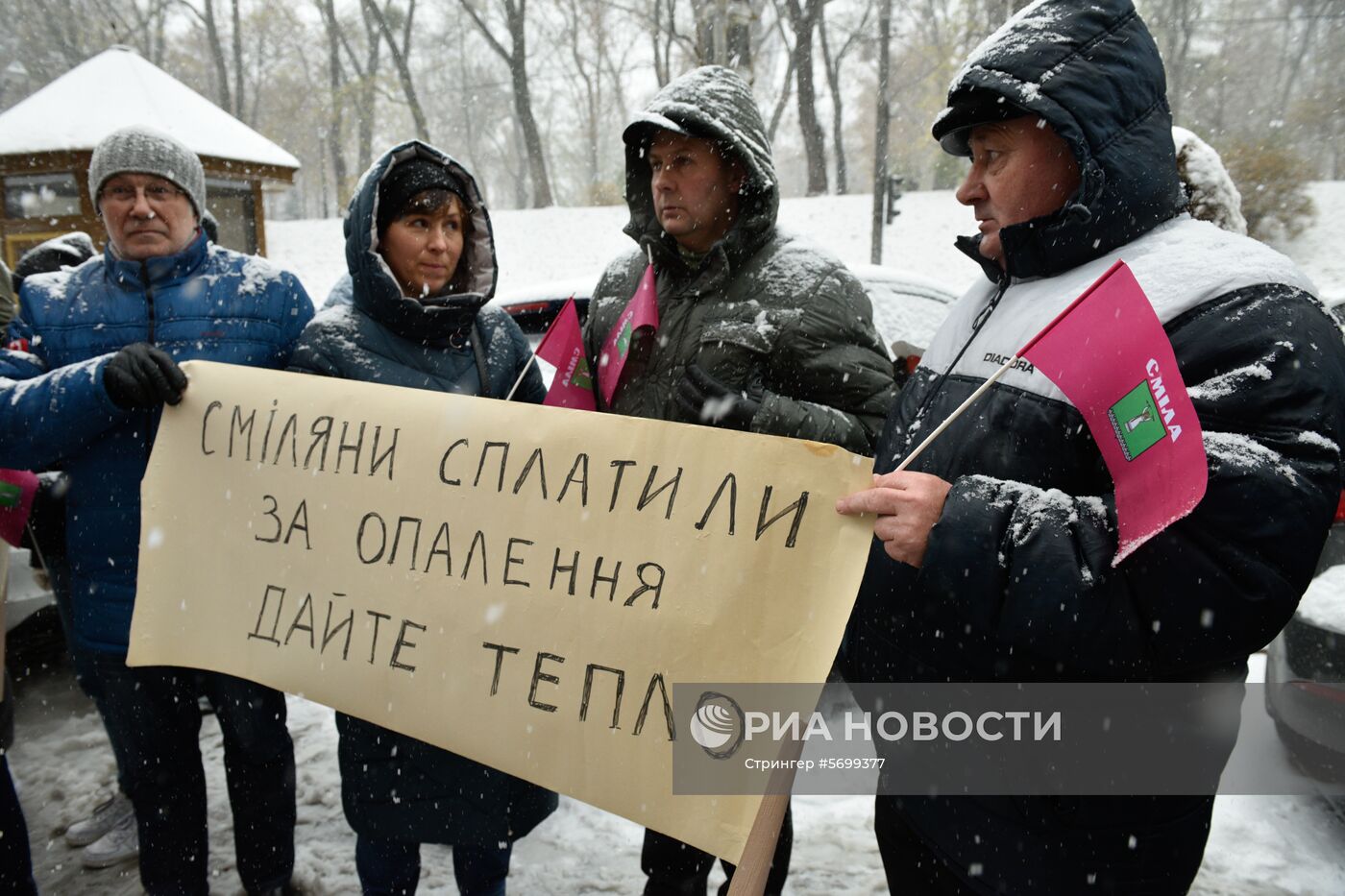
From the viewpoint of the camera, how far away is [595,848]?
283 centimetres

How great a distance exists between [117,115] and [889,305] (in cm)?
1206

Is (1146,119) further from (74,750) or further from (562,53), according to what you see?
(562,53)

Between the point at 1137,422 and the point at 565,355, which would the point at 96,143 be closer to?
the point at 565,355

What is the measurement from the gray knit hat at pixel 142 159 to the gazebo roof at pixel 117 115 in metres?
10.1

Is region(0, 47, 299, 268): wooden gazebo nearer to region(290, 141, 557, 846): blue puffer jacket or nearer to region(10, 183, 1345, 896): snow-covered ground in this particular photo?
region(10, 183, 1345, 896): snow-covered ground

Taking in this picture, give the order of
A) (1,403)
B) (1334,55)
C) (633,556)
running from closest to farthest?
(633,556)
(1,403)
(1334,55)

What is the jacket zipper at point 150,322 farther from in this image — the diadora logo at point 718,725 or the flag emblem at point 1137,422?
the flag emblem at point 1137,422

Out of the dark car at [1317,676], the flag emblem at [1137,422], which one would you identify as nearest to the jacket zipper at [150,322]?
the flag emblem at [1137,422]

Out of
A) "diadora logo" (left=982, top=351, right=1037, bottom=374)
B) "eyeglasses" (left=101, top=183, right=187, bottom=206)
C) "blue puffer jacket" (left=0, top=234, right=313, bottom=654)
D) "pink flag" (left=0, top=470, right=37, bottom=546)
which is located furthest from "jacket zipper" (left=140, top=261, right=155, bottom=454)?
"diadora logo" (left=982, top=351, right=1037, bottom=374)

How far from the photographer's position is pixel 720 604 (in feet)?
4.68

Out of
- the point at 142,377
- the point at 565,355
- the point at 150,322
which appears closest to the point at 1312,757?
the point at 565,355

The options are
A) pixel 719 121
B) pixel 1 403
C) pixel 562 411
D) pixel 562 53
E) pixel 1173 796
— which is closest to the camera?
pixel 1173 796

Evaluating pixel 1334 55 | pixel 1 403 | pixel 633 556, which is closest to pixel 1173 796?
pixel 633 556

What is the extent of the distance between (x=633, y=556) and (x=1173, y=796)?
95 cm
